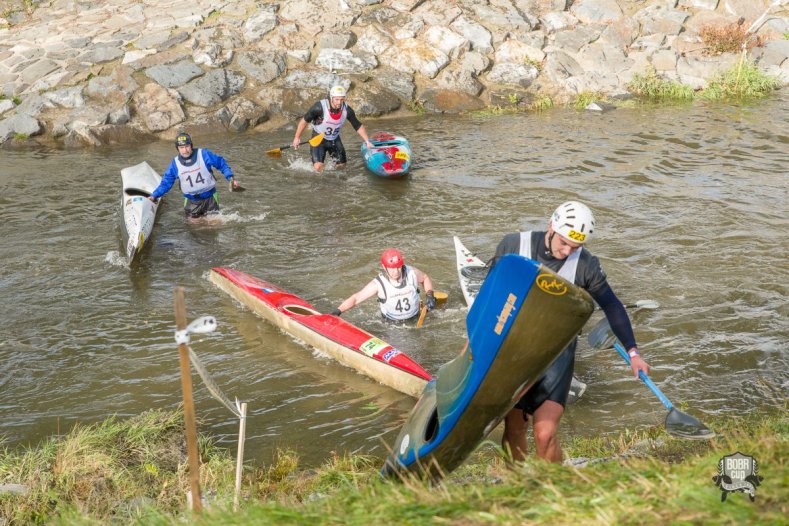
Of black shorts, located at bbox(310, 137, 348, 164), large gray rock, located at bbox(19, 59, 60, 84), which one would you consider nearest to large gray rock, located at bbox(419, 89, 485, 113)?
black shorts, located at bbox(310, 137, 348, 164)

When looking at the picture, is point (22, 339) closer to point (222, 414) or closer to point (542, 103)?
point (222, 414)

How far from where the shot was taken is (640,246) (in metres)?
9.36

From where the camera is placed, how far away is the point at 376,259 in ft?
30.9

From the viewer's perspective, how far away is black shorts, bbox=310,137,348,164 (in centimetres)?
1270

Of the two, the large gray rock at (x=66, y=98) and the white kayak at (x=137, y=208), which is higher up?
the large gray rock at (x=66, y=98)

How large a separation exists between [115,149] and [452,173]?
6.80 meters

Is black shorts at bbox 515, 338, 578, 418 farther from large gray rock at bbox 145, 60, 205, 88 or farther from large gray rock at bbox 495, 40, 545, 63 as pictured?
large gray rock at bbox 495, 40, 545, 63

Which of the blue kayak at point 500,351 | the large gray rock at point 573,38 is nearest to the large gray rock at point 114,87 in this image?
the large gray rock at point 573,38

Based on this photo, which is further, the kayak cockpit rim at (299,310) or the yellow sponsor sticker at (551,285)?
the kayak cockpit rim at (299,310)

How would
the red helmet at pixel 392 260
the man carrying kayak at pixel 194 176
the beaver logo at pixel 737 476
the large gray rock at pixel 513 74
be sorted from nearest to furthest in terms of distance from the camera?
the beaver logo at pixel 737 476 < the red helmet at pixel 392 260 < the man carrying kayak at pixel 194 176 < the large gray rock at pixel 513 74

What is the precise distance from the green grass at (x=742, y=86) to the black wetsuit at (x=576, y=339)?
13.7 m

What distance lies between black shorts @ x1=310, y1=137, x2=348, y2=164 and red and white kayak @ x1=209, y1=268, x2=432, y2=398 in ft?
14.6

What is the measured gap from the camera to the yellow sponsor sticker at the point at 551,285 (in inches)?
142

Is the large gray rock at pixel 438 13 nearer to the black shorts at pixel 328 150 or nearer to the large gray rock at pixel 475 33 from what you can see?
the large gray rock at pixel 475 33
